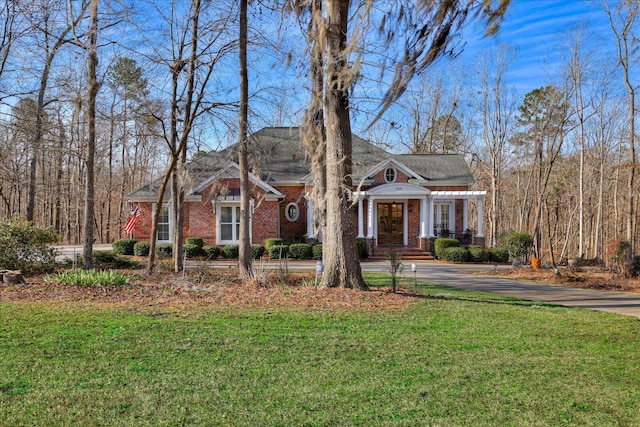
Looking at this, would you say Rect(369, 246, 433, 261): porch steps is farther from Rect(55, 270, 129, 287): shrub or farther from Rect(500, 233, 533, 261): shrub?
Rect(55, 270, 129, 287): shrub

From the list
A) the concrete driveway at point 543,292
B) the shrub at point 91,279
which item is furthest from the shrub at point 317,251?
the shrub at point 91,279

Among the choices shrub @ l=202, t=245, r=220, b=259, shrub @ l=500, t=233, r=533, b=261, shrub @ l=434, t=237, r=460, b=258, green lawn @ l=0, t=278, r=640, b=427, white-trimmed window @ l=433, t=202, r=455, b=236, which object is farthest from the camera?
white-trimmed window @ l=433, t=202, r=455, b=236

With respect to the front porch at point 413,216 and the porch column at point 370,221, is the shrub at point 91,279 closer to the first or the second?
the front porch at point 413,216

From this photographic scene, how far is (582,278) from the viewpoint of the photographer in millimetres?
13211

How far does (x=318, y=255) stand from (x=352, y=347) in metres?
14.2

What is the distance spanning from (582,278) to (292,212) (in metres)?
13.8

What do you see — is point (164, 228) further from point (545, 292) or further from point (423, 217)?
point (545, 292)

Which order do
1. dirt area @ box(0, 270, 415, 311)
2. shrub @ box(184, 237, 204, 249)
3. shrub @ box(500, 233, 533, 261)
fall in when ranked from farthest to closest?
shrub @ box(184, 237, 204, 249) < shrub @ box(500, 233, 533, 261) < dirt area @ box(0, 270, 415, 311)

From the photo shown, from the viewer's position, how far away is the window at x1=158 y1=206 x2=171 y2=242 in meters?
22.1

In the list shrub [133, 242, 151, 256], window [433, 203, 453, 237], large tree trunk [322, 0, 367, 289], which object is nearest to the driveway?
large tree trunk [322, 0, 367, 289]

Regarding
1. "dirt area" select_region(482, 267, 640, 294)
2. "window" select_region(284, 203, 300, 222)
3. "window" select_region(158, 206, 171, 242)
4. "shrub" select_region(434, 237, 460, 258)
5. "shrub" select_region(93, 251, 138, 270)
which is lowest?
"dirt area" select_region(482, 267, 640, 294)

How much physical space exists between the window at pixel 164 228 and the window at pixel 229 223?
2.73m

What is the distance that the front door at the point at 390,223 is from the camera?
23.1 metres

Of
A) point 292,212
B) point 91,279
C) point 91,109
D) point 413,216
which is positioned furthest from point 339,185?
point 413,216
